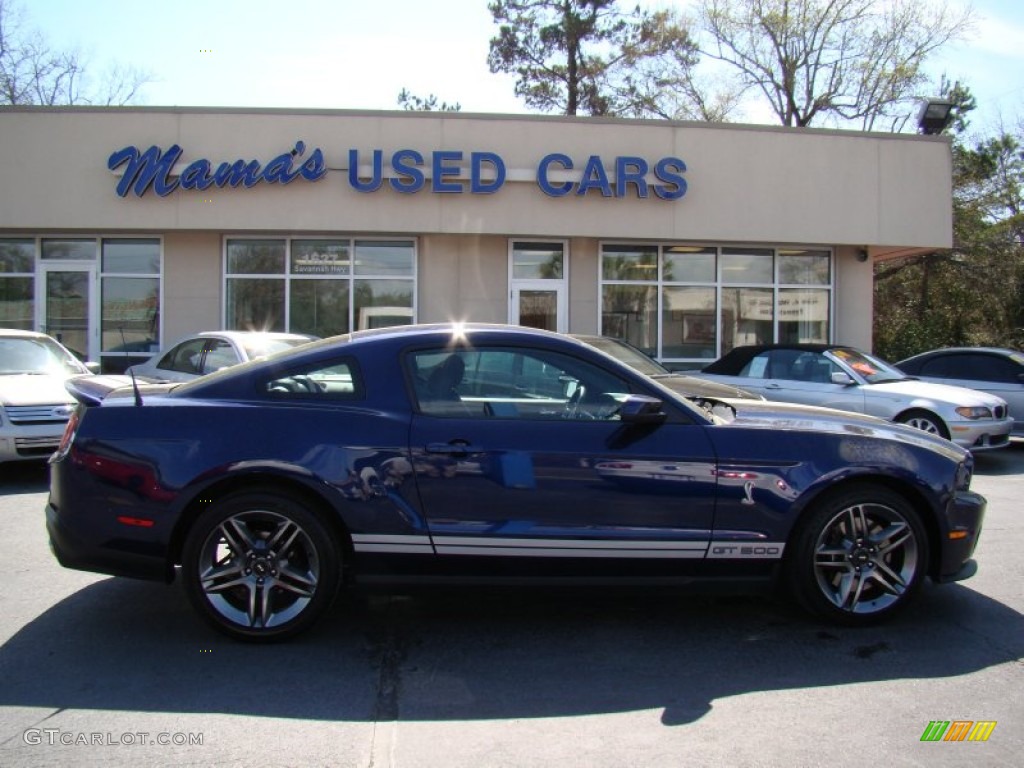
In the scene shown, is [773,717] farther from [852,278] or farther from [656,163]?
[852,278]

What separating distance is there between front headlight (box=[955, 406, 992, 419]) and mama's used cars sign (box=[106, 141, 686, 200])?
6924 mm

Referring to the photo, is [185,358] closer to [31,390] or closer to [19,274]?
[31,390]

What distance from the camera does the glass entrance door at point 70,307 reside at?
1491 cm

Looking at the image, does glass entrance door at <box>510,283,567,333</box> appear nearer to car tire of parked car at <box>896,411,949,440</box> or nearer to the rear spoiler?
car tire of parked car at <box>896,411,949,440</box>

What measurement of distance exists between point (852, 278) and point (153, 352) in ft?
42.8

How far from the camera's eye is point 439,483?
392 cm

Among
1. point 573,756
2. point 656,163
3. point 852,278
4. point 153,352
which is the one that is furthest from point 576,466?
point 852,278

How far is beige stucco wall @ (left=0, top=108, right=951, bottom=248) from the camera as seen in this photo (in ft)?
46.0

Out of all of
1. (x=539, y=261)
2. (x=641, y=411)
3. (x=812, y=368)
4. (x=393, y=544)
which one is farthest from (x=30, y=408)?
(x=539, y=261)

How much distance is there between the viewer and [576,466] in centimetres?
394

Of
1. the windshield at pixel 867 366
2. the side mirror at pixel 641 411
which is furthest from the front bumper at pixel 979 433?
the side mirror at pixel 641 411

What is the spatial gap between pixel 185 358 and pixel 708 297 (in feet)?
31.9

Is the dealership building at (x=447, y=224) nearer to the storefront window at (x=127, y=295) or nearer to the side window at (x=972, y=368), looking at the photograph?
the storefront window at (x=127, y=295)
